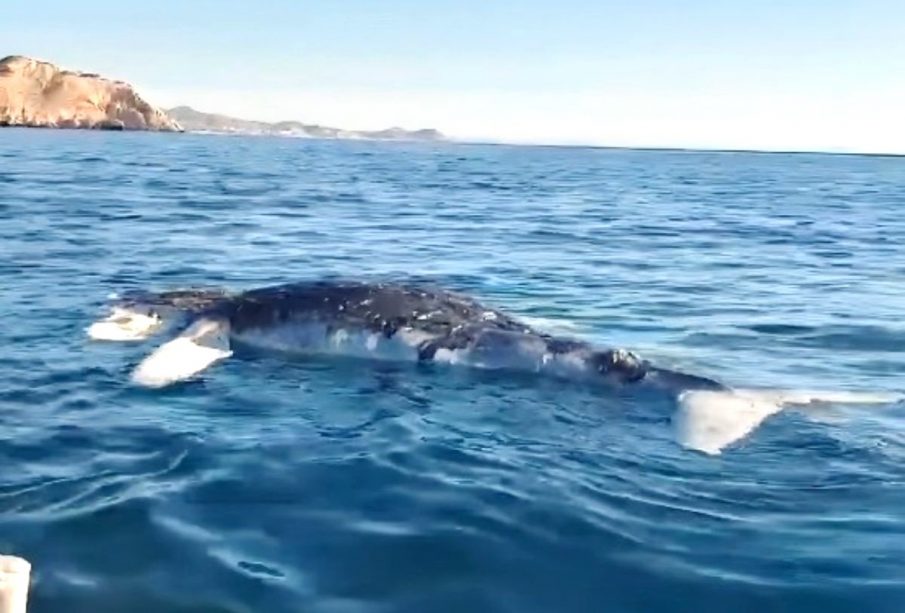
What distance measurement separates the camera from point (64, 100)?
167250mm

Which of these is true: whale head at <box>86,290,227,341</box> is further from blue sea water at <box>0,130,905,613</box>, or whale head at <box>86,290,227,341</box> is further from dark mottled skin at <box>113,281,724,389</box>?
blue sea water at <box>0,130,905,613</box>

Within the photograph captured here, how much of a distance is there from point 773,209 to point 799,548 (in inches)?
1469

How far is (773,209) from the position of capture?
42.7 metres

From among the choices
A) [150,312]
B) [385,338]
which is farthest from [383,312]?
[150,312]

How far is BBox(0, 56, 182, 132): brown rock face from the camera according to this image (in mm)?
156750

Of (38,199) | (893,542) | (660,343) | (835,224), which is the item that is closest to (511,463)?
(893,542)

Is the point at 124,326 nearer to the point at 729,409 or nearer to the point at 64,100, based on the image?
the point at 729,409

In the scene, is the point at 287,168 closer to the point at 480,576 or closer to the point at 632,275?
the point at 632,275

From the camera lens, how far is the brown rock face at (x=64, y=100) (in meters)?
157

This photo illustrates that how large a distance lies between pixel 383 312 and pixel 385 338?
1.36 ft

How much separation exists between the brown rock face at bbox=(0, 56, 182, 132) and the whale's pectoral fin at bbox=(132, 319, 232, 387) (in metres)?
152

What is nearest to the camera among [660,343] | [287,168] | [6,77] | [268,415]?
[268,415]

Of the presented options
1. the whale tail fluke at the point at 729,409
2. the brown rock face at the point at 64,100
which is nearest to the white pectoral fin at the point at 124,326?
the whale tail fluke at the point at 729,409

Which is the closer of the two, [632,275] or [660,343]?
[660,343]
